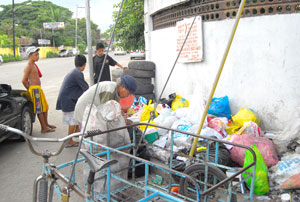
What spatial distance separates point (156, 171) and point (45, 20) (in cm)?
6059

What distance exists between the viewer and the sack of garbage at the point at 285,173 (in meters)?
3.24

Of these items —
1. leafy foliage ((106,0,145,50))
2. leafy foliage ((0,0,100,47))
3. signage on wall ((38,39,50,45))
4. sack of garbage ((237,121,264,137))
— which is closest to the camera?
sack of garbage ((237,121,264,137))

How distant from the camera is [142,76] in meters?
7.45

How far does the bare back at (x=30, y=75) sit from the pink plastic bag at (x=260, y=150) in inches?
168

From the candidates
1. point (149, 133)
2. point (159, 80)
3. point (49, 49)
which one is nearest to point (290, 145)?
point (149, 133)

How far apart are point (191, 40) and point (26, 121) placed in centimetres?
387

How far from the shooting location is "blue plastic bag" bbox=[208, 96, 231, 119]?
197 inches

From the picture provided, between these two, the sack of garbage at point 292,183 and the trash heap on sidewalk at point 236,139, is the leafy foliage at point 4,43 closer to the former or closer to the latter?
the trash heap on sidewalk at point 236,139

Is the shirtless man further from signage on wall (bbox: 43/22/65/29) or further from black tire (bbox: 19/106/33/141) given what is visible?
signage on wall (bbox: 43/22/65/29)

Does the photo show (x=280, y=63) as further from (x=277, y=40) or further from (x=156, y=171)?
(x=156, y=171)

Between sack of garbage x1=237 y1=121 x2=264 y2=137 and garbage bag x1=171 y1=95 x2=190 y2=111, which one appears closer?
sack of garbage x1=237 y1=121 x2=264 y2=137

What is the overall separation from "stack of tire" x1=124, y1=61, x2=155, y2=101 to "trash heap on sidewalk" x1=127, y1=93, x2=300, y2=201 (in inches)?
62.8

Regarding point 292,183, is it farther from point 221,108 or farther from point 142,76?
point 142,76

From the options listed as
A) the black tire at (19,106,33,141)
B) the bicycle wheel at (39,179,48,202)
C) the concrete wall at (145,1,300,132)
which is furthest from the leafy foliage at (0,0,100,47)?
the bicycle wheel at (39,179,48,202)
